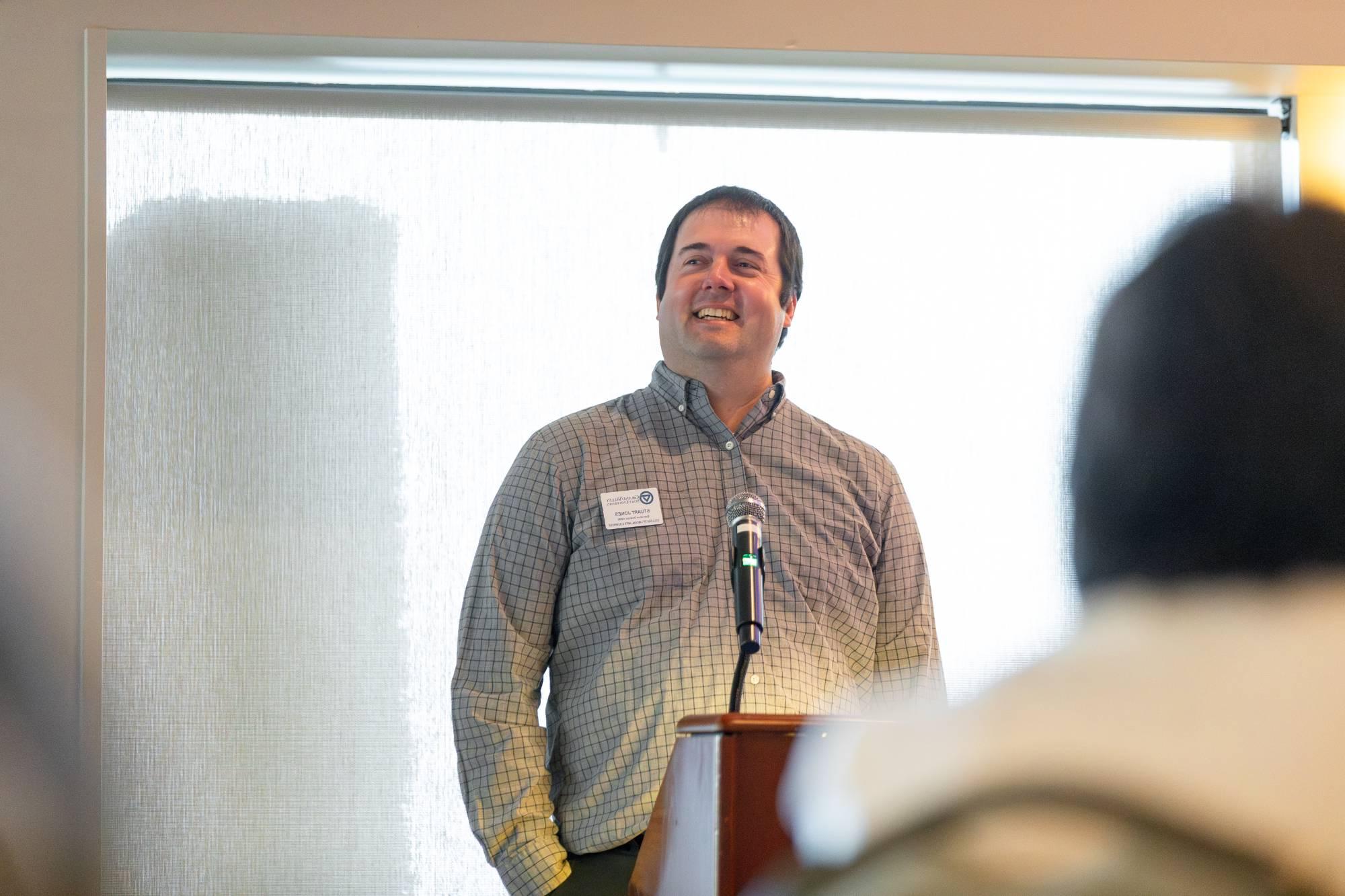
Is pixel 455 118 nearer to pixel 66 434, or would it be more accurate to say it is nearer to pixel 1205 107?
pixel 66 434

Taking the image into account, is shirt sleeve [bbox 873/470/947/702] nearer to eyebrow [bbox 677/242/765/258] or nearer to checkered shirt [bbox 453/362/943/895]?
checkered shirt [bbox 453/362/943/895]

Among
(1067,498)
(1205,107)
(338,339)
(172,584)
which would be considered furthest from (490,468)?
(1067,498)

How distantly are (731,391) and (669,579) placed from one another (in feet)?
1.41

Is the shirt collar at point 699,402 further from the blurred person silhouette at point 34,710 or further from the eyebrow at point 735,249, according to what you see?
the blurred person silhouette at point 34,710

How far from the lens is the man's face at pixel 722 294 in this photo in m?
2.76

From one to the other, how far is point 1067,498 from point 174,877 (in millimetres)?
3145

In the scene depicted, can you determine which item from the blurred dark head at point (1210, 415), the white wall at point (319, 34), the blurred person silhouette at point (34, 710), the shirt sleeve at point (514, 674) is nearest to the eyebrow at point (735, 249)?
the shirt sleeve at point (514, 674)

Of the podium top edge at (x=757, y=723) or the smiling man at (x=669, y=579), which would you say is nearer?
the podium top edge at (x=757, y=723)

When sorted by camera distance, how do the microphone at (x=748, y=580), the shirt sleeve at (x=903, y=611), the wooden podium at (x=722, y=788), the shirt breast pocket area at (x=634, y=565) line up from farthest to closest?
the shirt sleeve at (x=903, y=611)
the shirt breast pocket area at (x=634, y=565)
the microphone at (x=748, y=580)
the wooden podium at (x=722, y=788)

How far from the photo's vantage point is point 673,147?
345 cm

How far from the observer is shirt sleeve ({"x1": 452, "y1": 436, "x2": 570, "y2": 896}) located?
2357mm

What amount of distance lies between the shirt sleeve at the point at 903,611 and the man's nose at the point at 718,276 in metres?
0.53

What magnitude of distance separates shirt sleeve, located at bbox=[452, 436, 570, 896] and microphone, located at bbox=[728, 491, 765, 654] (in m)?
0.63

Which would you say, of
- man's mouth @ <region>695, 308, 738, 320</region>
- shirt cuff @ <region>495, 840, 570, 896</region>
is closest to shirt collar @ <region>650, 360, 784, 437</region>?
man's mouth @ <region>695, 308, 738, 320</region>
